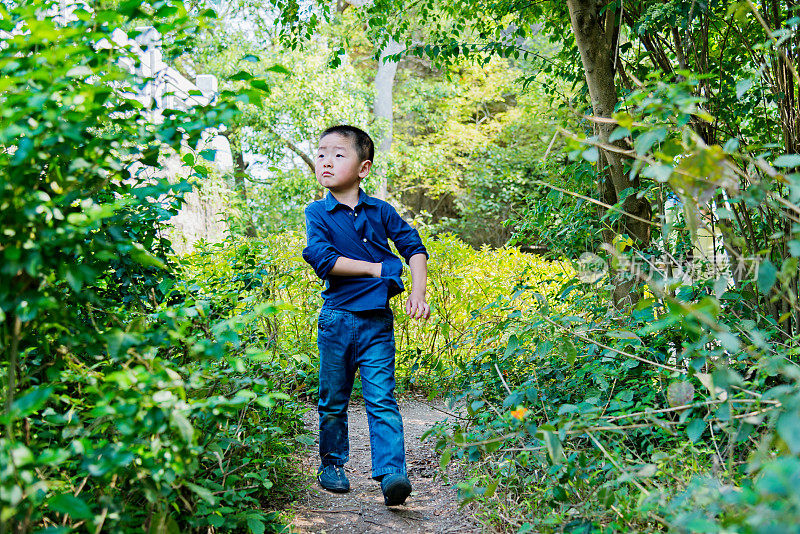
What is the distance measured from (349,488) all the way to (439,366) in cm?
72

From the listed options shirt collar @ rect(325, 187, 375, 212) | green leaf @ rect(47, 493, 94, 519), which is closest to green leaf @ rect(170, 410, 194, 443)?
green leaf @ rect(47, 493, 94, 519)

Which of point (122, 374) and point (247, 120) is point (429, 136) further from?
point (122, 374)

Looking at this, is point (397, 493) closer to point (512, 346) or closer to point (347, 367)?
point (347, 367)

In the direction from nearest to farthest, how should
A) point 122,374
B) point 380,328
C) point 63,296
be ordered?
point 122,374 < point 63,296 < point 380,328

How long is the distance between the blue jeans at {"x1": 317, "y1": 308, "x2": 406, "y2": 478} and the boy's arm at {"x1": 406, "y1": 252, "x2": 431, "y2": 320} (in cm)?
15

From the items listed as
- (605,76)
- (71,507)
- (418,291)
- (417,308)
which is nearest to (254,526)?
(71,507)

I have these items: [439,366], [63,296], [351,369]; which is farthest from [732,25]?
[63,296]

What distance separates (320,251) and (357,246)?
0.22 m

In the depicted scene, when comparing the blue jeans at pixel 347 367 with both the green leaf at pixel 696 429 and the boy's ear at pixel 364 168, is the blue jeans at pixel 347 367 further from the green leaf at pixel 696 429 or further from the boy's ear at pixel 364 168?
the green leaf at pixel 696 429

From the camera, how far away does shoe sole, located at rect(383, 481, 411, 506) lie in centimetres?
273

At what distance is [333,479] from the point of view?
119 inches

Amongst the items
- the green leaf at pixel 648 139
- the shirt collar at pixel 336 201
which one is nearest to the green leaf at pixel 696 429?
the green leaf at pixel 648 139

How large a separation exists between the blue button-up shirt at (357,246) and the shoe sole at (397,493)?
774 millimetres

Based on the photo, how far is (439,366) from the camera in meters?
3.16
